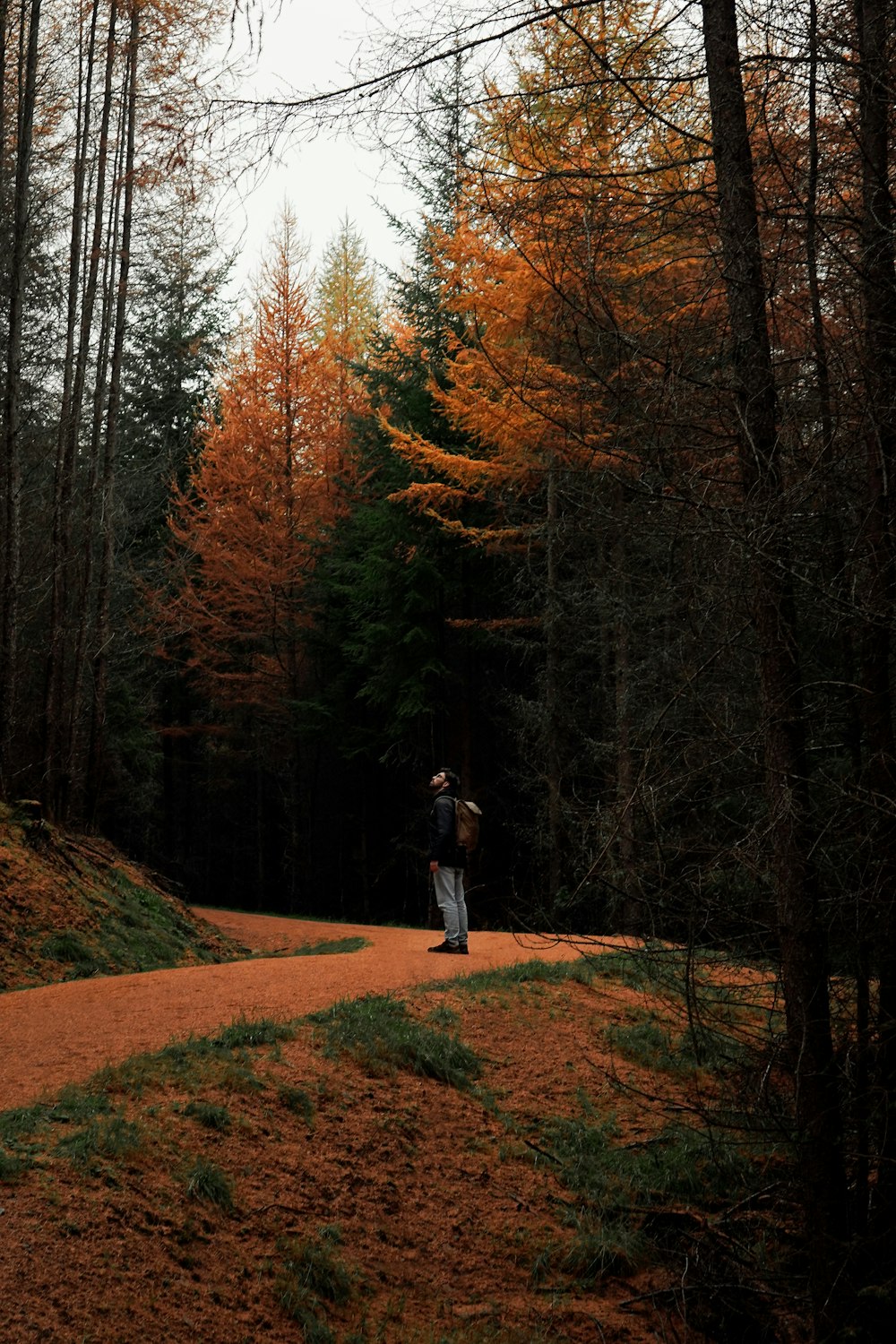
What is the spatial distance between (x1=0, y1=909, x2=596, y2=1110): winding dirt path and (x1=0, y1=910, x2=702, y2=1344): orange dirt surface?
0.03m

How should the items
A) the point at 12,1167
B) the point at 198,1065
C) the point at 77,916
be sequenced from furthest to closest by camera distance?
the point at 77,916
the point at 198,1065
the point at 12,1167

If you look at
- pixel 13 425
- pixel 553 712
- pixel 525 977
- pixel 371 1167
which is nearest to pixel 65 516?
pixel 13 425

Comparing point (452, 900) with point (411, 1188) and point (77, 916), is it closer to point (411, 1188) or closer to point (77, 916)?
point (77, 916)

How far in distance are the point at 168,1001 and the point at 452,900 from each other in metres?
3.85

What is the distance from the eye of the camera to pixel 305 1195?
6.07 metres

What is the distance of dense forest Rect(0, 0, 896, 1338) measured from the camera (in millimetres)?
5277

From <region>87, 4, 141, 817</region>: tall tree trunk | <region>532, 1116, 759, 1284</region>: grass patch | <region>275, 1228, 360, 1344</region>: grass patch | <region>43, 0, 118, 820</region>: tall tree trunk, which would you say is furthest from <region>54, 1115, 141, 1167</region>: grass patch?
<region>87, 4, 141, 817</region>: tall tree trunk

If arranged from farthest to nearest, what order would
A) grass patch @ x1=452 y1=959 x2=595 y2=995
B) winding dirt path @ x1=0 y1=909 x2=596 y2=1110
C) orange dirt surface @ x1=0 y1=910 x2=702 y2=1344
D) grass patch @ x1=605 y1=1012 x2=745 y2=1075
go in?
grass patch @ x1=452 y1=959 x2=595 y2=995 → grass patch @ x1=605 y1=1012 x2=745 y2=1075 → winding dirt path @ x1=0 y1=909 x2=596 y2=1110 → orange dirt surface @ x1=0 y1=910 x2=702 y2=1344

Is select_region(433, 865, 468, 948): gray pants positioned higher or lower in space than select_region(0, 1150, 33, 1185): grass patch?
higher

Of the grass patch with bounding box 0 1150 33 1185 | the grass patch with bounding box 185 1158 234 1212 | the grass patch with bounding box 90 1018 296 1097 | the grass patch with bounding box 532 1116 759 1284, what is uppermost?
the grass patch with bounding box 90 1018 296 1097

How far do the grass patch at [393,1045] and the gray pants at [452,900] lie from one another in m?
3.25

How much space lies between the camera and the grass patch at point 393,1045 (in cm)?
777

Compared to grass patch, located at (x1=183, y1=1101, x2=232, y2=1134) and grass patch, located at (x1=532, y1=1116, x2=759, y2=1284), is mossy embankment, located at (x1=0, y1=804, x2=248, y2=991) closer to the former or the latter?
grass patch, located at (x1=183, y1=1101, x2=232, y2=1134)

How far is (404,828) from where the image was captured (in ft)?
84.0
